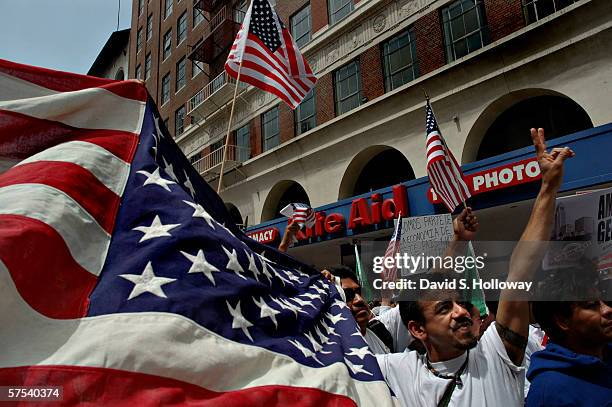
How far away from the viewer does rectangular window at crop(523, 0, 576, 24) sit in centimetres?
1003

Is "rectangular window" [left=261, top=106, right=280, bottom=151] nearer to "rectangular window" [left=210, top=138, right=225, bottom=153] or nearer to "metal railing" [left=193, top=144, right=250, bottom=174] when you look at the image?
"metal railing" [left=193, top=144, right=250, bottom=174]

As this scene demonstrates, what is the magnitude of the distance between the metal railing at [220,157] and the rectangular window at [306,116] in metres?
3.55

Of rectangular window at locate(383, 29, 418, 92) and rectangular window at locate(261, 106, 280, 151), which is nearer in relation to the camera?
rectangular window at locate(383, 29, 418, 92)

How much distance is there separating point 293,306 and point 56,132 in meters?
1.49

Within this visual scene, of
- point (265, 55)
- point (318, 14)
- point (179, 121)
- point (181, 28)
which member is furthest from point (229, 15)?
point (265, 55)

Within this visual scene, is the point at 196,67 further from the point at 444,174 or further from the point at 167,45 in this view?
the point at 444,174

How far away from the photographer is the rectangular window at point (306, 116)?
16062 mm

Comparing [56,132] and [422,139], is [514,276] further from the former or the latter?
[422,139]

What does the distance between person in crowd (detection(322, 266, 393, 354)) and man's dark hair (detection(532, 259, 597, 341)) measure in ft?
4.27

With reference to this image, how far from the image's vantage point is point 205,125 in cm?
2200

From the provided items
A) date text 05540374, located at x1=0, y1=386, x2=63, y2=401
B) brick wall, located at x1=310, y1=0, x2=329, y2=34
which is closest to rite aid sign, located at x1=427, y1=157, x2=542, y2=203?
brick wall, located at x1=310, y1=0, x2=329, y2=34

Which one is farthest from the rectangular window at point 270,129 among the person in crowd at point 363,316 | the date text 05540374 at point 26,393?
the date text 05540374 at point 26,393

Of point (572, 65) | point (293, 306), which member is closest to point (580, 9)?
point (572, 65)

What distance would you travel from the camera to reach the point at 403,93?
12.6 metres
